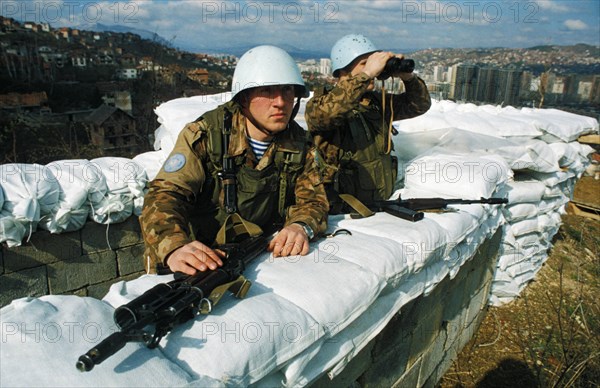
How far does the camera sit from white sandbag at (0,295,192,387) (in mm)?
989

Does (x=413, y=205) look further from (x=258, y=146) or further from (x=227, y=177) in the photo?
(x=227, y=177)

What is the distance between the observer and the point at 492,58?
57.3 feet

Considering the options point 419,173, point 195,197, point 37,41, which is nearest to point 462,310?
point 419,173

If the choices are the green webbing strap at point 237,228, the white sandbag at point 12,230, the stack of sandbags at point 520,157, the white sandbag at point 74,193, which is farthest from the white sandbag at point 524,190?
the white sandbag at point 12,230

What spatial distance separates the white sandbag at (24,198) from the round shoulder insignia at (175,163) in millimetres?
1270

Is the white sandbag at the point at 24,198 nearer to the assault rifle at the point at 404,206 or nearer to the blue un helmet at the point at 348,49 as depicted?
the assault rifle at the point at 404,206

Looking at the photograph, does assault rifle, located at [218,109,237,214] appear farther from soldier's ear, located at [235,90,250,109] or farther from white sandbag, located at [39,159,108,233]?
white sandbag, located at [39,159,108,233]

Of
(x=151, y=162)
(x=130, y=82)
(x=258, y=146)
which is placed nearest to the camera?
(x=258, y=146)

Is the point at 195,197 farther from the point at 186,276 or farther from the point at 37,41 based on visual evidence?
the point at 37,41

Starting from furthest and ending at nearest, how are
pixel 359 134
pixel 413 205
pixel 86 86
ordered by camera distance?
pixel 86 86 < pixel 359 134 < pixel 413 205

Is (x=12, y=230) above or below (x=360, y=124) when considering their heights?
below

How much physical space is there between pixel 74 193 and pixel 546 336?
168 inches

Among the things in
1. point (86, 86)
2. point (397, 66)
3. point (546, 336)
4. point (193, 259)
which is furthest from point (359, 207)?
point (86, 86)

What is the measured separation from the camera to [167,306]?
1206 millimetres
